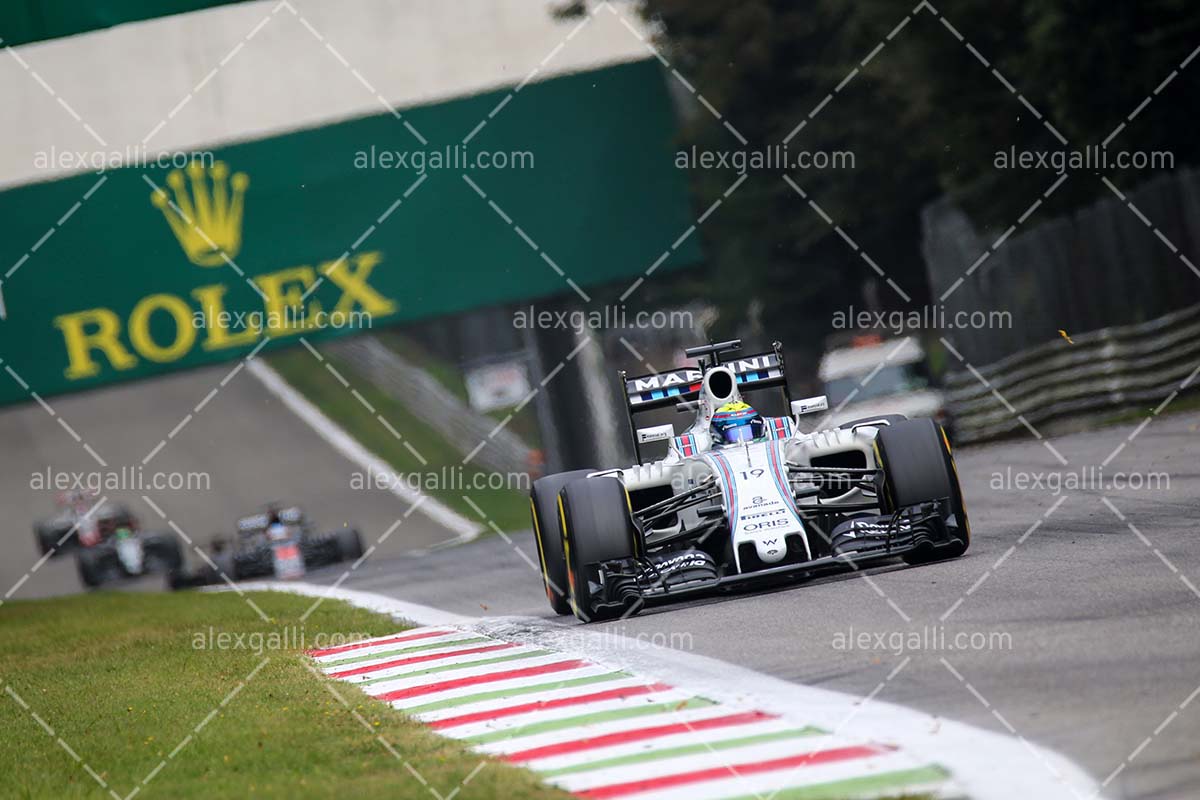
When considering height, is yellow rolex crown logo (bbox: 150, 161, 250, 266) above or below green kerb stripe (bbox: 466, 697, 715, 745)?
above

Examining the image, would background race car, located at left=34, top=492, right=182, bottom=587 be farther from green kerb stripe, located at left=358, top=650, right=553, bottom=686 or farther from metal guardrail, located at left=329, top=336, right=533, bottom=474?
green kerb stripe, located at left=358, top=650, right=553, bottom=686

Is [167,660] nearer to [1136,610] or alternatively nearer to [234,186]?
[1136,610]

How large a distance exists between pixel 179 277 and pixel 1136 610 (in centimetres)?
2301

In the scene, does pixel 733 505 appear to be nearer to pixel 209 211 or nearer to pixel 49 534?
pixel 209 211

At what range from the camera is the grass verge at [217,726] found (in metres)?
6.81

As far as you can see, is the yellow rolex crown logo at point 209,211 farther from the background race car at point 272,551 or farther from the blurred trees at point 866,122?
the blurred trees at point 866,122
